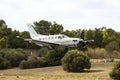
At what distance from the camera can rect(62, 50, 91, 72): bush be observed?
4041cm

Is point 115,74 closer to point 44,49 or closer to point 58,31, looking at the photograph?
point 44,49

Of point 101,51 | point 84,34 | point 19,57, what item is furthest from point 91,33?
point 19,57

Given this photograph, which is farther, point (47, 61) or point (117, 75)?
point (47, 61)

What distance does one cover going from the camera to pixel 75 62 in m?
40.4

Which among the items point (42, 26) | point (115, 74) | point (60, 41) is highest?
point (42, 26)

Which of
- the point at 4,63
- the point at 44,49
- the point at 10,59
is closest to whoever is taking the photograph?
the point at 4,63

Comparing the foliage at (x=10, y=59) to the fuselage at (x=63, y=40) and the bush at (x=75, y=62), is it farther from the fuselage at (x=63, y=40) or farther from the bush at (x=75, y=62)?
the bush at (x=75, y=62)

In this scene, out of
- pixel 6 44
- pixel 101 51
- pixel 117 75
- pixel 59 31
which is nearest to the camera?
pixel 117 75

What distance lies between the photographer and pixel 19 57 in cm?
5366

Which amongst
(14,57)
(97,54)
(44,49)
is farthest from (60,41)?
(14,57)

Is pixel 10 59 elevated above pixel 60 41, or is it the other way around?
pixel 60 41

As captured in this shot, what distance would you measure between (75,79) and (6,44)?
52731 millimetres

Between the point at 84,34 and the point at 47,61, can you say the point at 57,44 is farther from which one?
the point at 84,34

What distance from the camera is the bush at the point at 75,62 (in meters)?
40.4
